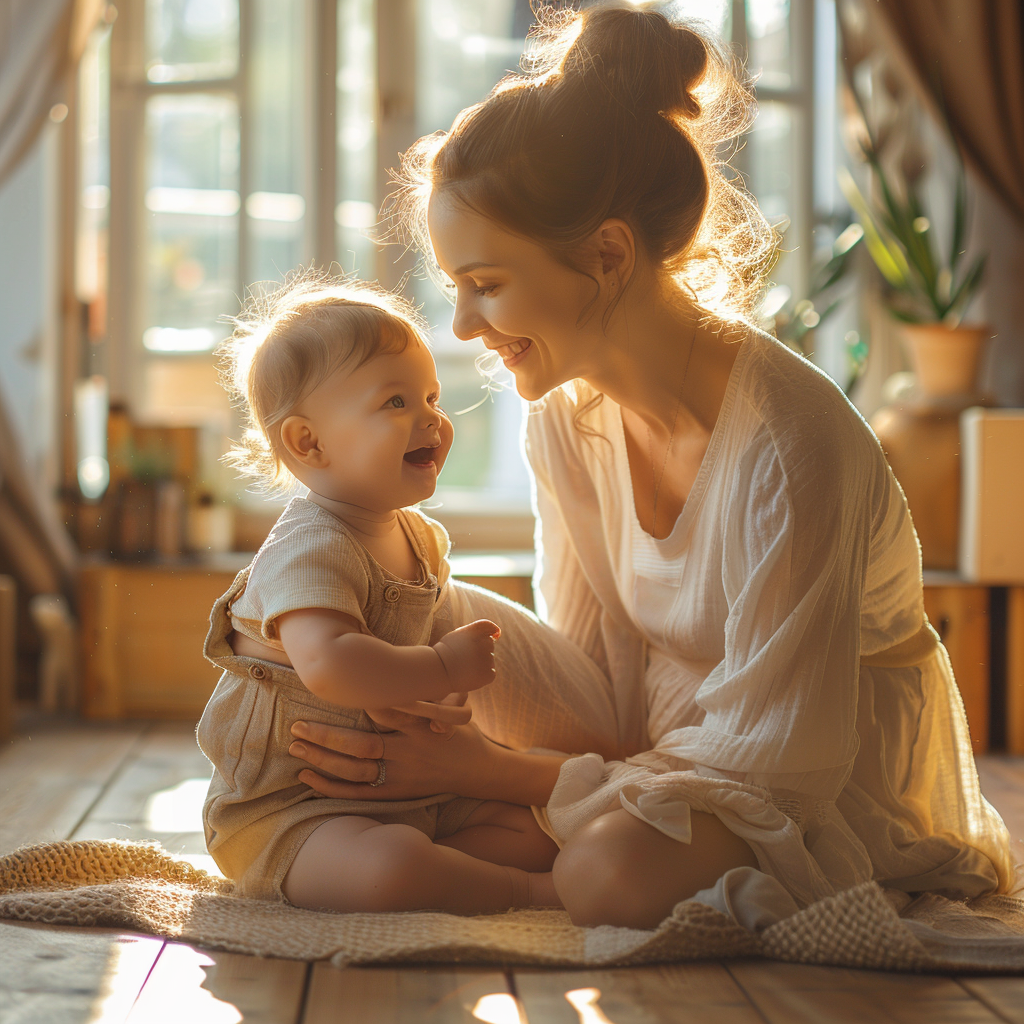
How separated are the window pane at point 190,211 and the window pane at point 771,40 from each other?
1248 millimetres

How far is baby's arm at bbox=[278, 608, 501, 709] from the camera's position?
3.39 feet

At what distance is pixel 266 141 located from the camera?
9.00ft

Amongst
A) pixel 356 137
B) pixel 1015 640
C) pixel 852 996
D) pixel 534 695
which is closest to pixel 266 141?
pixel 356 137

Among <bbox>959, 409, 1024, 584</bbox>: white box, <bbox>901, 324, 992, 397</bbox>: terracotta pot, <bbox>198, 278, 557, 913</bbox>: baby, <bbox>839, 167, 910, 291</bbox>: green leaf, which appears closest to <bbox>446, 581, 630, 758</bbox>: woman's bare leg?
<bbox>198, 278, 557, 913</bbox>: baby

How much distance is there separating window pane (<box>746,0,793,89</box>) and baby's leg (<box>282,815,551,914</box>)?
2.18m

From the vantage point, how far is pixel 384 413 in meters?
1.14

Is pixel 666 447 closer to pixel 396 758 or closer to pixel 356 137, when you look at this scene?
pixel 396 758

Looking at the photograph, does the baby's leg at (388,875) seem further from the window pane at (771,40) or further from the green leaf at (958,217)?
the window pane at (771,40)

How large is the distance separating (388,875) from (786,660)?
424 millimetres

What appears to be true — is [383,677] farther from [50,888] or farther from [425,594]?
[50,888]

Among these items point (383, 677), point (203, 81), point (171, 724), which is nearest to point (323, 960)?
point (383, 677)

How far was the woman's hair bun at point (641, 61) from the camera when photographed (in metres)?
1.16

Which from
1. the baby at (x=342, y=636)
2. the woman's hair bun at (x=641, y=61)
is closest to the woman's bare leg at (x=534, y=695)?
the baby at (x=342, y=636)

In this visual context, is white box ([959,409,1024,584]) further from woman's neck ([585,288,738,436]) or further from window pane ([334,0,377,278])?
window pane ([334,0,377,278])
